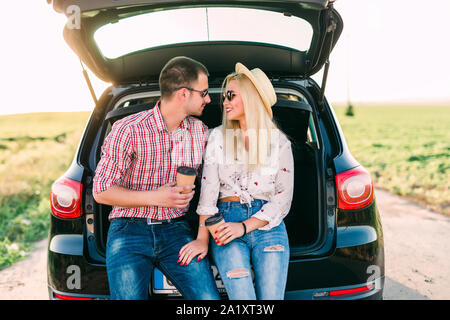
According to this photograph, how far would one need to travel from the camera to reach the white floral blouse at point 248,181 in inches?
87.9

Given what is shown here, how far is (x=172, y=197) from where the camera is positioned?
6.91 feet

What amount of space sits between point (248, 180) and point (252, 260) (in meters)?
0.45

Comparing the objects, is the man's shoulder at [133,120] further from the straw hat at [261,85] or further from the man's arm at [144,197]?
the straw hat at [261,85]

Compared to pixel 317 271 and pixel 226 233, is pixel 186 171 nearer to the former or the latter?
pixel 226 233

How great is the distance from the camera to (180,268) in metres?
2.04

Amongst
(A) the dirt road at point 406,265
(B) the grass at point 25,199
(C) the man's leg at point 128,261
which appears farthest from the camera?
(B) the grass at point 25,199

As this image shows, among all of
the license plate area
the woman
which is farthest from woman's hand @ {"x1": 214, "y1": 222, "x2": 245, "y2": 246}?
the license plate area

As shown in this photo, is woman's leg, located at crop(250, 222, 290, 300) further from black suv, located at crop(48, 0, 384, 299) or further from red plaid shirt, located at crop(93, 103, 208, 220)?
red plaid shirt, located at crop(93, 103, 208, 220)

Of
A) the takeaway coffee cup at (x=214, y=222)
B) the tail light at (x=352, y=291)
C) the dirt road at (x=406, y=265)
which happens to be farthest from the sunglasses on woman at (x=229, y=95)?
Result: the dirt road at (x=406, y=265)

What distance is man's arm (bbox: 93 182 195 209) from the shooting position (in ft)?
6.89

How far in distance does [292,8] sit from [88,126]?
4.78ft

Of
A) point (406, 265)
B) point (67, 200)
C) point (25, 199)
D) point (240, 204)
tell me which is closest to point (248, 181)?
point (240, 204)
